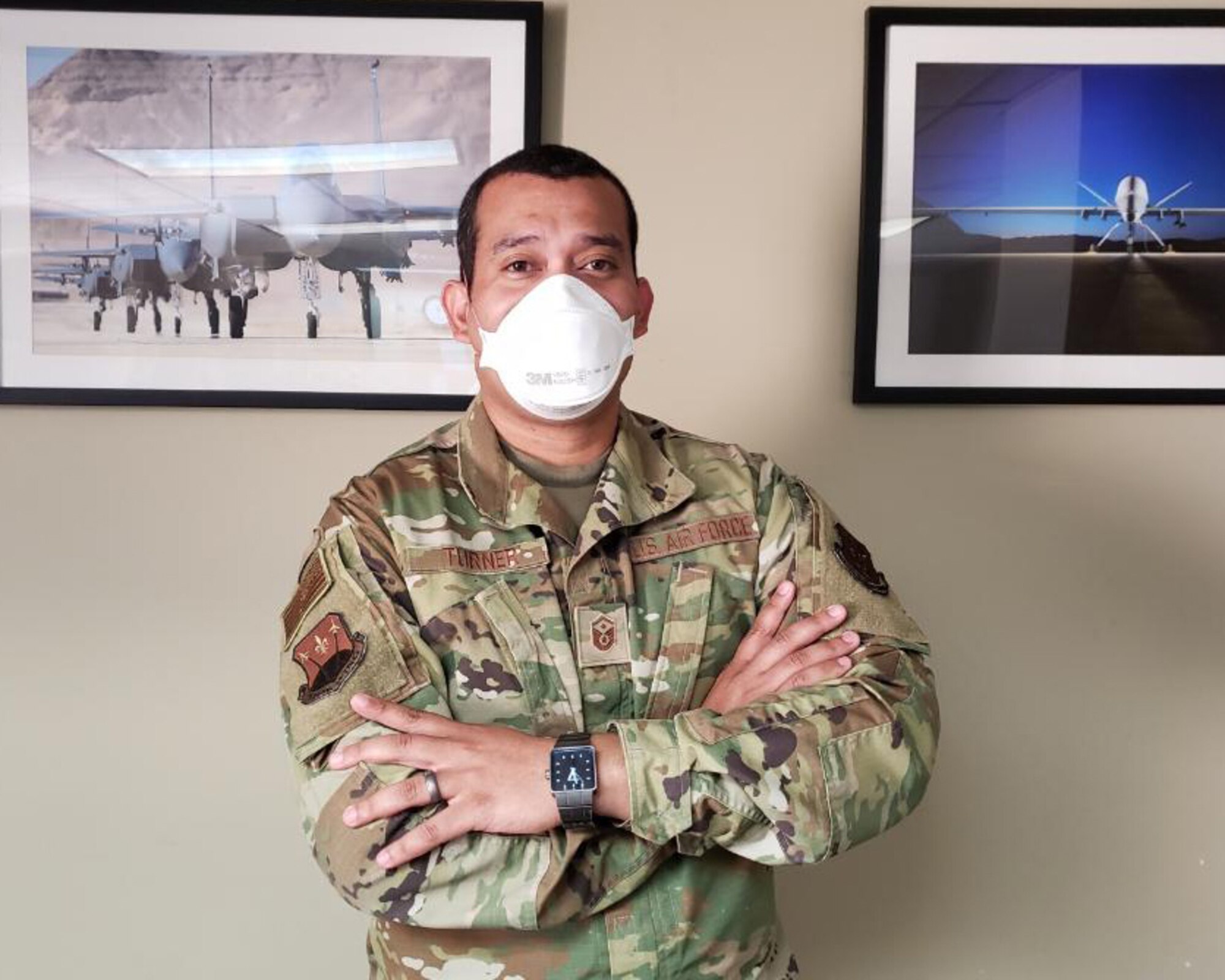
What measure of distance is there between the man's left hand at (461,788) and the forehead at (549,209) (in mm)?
542

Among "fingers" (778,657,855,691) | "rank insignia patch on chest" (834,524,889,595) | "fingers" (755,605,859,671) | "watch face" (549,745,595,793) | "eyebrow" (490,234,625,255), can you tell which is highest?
"eyebrow" (490,234,625,255)

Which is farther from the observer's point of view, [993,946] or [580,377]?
[993,946]

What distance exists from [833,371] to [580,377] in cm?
77

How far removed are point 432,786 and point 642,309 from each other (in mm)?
587

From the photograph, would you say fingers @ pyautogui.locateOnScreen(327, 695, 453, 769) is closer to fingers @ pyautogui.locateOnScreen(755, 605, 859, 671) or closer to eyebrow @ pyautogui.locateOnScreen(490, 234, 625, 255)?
fingers @ pyautogui.locateOnScreen(755, 605, 859, 671)

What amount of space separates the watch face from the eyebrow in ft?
1.78

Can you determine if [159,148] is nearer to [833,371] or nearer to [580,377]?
[580,377]

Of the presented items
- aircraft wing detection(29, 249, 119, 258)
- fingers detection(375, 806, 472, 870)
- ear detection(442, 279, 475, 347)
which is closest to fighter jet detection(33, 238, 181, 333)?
aircraft wing detection(29, 249, 119, 258)

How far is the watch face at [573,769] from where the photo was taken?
107 cm

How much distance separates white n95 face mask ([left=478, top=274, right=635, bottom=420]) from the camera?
48.6 inches

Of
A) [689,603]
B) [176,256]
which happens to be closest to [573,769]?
[689,603]

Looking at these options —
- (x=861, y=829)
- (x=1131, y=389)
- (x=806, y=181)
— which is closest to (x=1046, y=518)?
(x=1131, y=389)

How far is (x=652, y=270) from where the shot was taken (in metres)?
1.88

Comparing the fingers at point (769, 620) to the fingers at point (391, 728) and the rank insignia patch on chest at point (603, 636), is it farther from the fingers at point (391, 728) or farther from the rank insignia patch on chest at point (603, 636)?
the fingers at point (391, 728)
